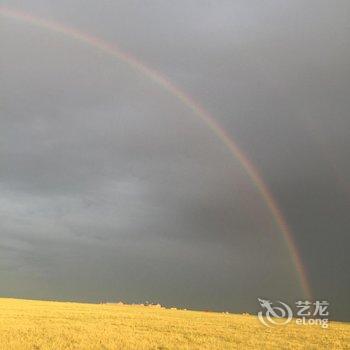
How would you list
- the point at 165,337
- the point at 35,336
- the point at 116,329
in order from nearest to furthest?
the point at 35,336 → the point at 165,337 → the point at 116,329

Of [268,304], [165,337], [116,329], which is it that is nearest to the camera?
[165,337]

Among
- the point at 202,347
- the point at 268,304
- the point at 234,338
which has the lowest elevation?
the point at 202,347

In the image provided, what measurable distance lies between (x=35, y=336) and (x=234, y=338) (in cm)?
1079

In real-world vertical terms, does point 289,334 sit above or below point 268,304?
below

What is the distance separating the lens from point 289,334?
33.5 meters

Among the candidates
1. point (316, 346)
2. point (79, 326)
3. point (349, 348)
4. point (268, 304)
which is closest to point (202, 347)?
point (316, 346)

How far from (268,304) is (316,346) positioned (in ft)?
72.0

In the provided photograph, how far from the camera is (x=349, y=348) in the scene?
2873cm

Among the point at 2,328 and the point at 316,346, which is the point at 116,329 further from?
the point at 316,346

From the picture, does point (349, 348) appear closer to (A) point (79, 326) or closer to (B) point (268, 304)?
(A) point (79, 326)

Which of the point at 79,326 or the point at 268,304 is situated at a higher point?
the point at 268,304

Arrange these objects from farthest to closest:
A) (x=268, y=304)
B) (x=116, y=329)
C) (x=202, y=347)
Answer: (x=268, y=304), (x=116, y=329), (x=202, y=347)

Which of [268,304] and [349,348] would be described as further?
[268,304]

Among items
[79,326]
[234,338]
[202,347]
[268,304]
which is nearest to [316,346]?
[234,338]
